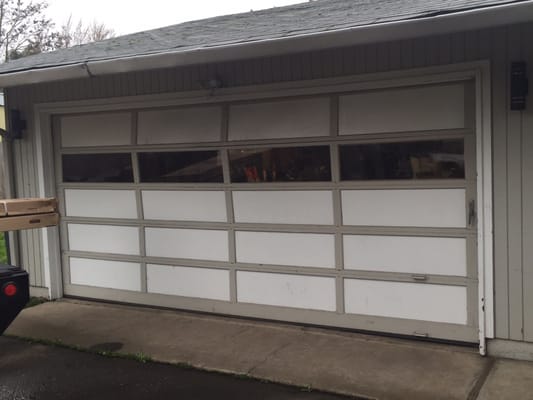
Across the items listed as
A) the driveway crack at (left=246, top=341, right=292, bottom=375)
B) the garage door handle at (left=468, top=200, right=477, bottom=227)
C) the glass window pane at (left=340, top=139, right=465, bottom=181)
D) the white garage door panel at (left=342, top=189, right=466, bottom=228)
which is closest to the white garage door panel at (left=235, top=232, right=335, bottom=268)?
the white garage door panel at (left=342, top=189, right=466, bottom=228)

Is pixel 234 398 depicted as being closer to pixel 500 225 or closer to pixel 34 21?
pixel 500 225

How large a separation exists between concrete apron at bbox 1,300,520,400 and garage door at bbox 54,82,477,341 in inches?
7.5

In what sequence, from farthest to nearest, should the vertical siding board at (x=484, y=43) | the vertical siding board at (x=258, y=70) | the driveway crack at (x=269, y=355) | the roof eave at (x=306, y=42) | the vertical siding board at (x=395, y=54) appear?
the vertical siding board at (x=258, y=70)
the vertical siding board at (x=395, y=54)
the driveway crack at (x=269, y=355)
the vertical siding board at (x=484, y=43)
the roof eave at (x=306, y=42)

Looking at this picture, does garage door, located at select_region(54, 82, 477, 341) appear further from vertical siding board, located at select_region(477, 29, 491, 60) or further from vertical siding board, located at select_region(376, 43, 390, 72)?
vertical siding board, located at select_region(477, 29, 491, 60)

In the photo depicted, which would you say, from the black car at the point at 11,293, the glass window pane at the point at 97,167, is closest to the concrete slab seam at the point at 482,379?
the black car at the point at 11,293

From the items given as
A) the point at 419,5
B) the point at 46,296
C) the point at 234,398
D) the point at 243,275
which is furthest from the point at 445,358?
the point at 46,296

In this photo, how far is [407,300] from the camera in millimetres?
4734

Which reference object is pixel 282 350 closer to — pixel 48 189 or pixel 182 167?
pixel 182 167

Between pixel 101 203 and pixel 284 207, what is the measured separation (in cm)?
229

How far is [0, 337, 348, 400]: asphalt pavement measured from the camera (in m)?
3.93

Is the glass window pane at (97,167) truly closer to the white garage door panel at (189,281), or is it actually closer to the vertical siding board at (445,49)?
the white garage door panel at (189,281)

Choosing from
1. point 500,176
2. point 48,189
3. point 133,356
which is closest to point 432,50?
point 500,176

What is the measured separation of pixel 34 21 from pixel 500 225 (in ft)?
58.5

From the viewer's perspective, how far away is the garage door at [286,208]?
4.57m
